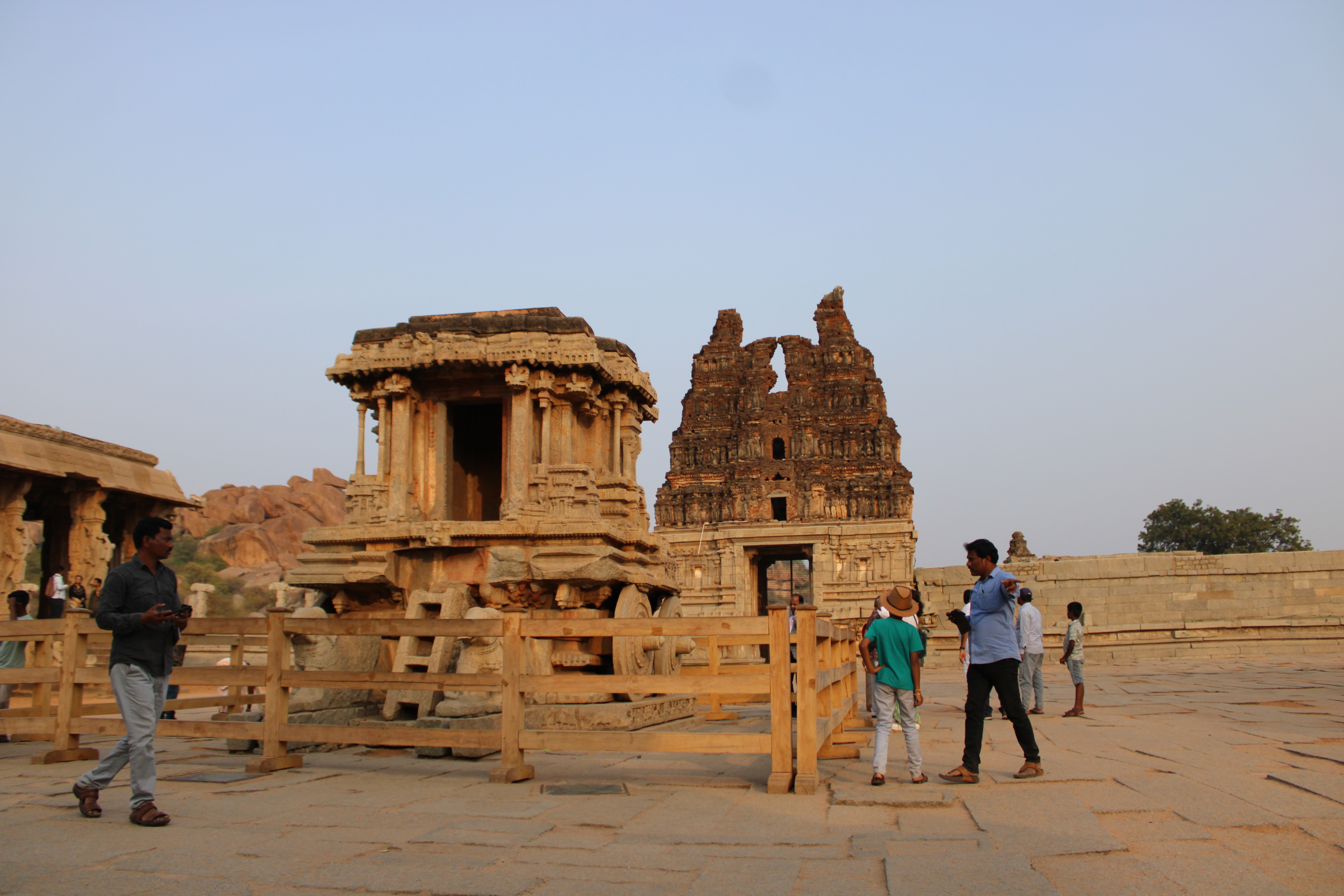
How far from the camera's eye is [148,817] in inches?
180

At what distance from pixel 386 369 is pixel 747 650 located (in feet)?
38.5

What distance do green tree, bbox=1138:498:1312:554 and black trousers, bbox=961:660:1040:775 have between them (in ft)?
178

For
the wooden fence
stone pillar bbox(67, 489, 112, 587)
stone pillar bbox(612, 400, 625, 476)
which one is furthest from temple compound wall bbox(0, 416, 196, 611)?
the wooden fence

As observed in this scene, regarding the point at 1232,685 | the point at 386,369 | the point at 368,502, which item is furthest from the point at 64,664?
the point at 1232,685

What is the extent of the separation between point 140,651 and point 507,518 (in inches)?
191

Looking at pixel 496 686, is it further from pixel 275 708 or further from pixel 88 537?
pixel 88 537

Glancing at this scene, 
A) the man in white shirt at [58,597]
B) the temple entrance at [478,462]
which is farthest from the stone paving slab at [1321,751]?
the man in white shirt at [58,597]

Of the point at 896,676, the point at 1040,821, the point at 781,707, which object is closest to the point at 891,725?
the point at 896,676

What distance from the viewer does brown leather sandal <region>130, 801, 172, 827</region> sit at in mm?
4586

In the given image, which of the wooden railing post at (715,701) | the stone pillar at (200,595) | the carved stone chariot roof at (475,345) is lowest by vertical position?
the wooden railing post at (715,701)

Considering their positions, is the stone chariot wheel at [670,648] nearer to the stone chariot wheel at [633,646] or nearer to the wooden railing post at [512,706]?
the stone chariot wheel at [633,646]

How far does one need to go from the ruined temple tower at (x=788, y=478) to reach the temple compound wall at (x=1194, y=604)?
7919mm

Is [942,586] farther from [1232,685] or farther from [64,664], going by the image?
[64,664]

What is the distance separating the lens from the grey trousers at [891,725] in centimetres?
584
